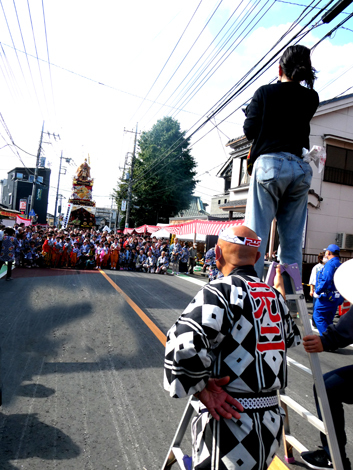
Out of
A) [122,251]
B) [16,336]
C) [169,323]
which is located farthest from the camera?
[122,251]

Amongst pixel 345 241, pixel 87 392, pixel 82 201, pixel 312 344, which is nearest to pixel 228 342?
pixel 312 344

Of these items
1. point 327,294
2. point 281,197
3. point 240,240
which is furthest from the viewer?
point 327,294

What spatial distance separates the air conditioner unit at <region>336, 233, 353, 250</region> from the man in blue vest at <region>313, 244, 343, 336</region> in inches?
378

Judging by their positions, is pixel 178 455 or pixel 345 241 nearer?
pixel 178 455

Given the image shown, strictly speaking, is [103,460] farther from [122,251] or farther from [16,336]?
[122,251]

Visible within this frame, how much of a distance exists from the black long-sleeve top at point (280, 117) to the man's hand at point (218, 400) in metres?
1.62

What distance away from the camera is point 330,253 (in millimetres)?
6836

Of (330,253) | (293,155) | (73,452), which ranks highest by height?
→ (293,155)

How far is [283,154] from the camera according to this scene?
244 centimetres

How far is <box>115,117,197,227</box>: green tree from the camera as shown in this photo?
1505 inches

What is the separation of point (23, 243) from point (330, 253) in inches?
566

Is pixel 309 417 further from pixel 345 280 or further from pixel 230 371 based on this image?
pixel 230 371

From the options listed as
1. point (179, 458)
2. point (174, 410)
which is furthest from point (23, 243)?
point (179, 458)

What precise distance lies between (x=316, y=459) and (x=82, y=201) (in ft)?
170
